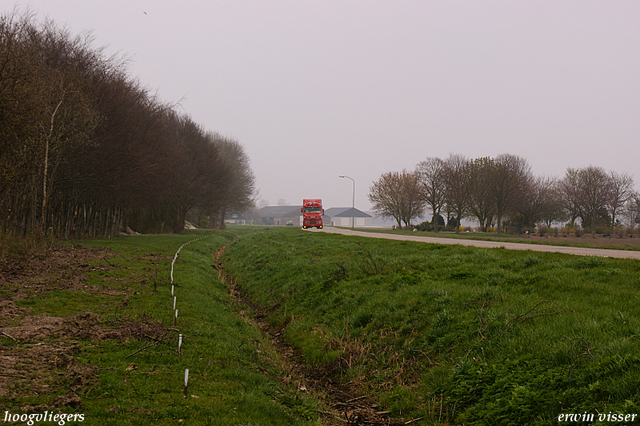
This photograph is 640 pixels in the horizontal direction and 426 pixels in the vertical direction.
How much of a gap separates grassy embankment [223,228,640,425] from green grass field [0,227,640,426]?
0.03 m

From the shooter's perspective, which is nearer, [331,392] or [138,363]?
[138,363]

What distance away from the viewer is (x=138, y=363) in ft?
22.4

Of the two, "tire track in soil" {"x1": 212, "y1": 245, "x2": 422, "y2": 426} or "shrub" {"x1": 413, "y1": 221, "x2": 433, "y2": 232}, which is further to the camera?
"shrub" {"x1": 413, "y1": 221, "x2": 433, "y2": 232}

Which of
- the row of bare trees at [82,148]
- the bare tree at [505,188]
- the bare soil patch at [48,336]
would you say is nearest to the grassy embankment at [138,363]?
the bare soil patch at [48,336]

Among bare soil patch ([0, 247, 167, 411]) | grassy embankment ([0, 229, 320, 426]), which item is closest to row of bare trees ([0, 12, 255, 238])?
bare soil patch ([0, 247, 167, 411])

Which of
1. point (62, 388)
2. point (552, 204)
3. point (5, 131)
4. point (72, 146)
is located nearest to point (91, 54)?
point (72, 146)

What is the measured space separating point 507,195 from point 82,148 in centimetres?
4957

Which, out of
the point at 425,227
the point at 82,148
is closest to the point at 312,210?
the point at 425,227

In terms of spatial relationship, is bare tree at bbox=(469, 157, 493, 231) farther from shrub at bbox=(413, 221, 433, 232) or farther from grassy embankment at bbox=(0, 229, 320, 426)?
grassy embankment at bbox=(0, 229, 320, 426)

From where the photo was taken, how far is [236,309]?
1473 centimetres

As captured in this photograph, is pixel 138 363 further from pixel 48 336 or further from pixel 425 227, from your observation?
pixel 425 227

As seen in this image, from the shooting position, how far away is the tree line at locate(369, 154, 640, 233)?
56.8m

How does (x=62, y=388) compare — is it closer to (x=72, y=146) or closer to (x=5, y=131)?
(x=5, y=131)

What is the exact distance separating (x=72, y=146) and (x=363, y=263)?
764 inches
